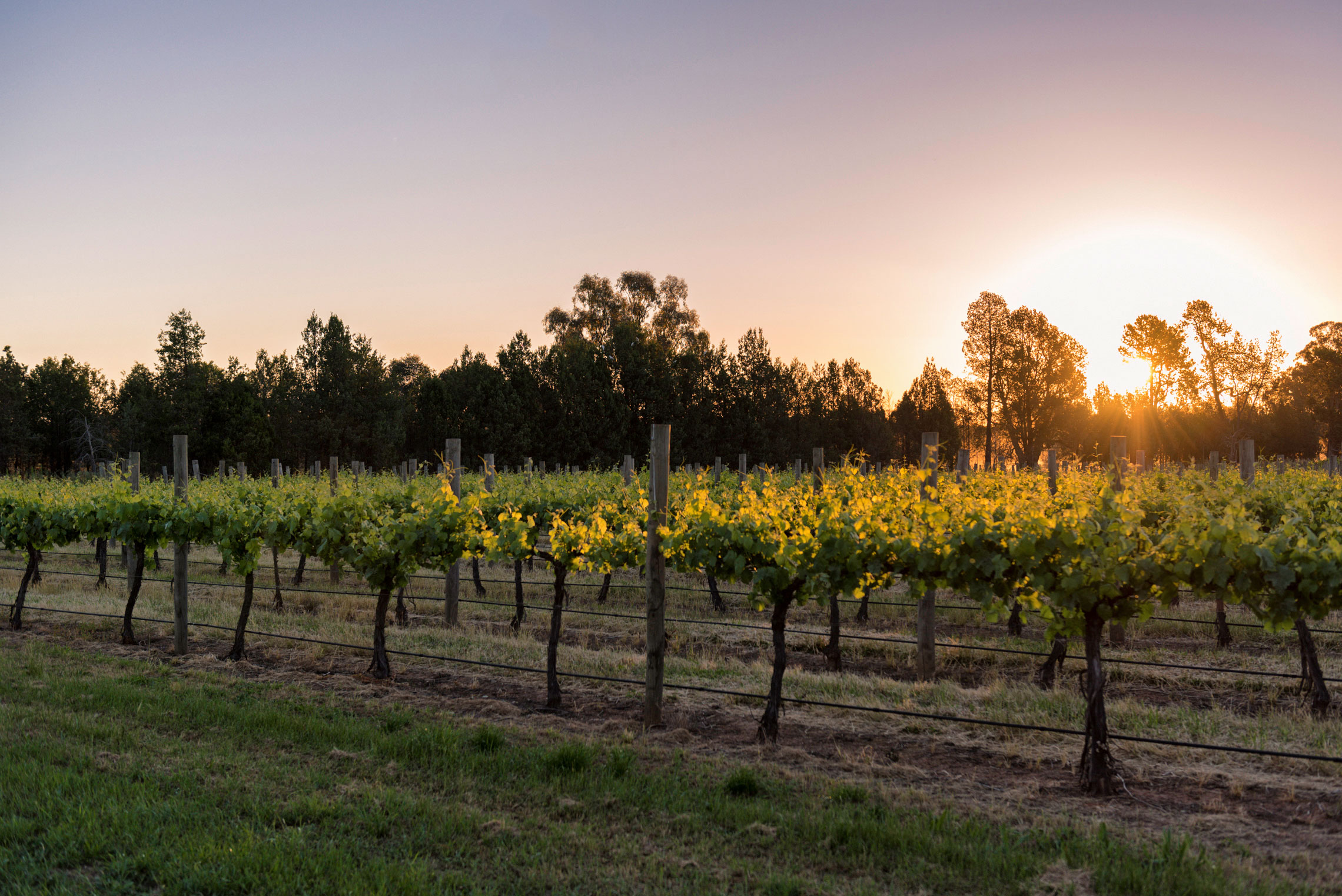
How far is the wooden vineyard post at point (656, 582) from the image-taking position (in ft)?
22.4

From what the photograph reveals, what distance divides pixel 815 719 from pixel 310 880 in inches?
168

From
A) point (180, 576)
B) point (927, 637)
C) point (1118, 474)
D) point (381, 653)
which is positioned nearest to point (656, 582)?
point (381, 653)

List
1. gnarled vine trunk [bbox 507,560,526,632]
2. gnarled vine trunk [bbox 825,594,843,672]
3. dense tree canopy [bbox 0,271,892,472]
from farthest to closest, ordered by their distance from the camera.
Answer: dense tree canopy [bbox 0,271,892,472] < gnarled vine trunk [bbox 507,560,526,632] < gnarled vine trunk [bbox 825,594,843,672]

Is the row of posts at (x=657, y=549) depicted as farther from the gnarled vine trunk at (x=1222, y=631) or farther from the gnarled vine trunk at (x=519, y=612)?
the gnarled vine trunk at (x=1222, y=631)

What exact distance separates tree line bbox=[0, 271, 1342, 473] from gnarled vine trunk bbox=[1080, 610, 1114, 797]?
41890mm

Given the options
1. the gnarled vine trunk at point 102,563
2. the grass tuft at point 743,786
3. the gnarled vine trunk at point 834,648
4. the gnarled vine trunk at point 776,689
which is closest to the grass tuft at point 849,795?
the grass tuft at point 743,786

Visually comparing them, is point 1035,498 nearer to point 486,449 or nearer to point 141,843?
point 141,843

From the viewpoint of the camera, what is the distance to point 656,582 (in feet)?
22.6

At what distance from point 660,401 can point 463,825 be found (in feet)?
150

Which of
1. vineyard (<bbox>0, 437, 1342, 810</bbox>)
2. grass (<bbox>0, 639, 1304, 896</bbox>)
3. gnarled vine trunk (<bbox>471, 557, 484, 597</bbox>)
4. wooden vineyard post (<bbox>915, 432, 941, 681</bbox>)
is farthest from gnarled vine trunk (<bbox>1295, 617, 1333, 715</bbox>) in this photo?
gnarled vine trunk (<bbox>471, 557, 484, 597</bbox>)

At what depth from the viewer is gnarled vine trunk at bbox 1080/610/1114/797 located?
5387mm

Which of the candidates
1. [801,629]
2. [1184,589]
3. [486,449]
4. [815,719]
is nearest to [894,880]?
[815,719]

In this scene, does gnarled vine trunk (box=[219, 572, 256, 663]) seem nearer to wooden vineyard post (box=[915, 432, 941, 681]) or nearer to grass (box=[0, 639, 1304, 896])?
grass (box=[0, 639, 1304, 896])

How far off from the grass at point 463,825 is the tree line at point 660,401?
40.9m
